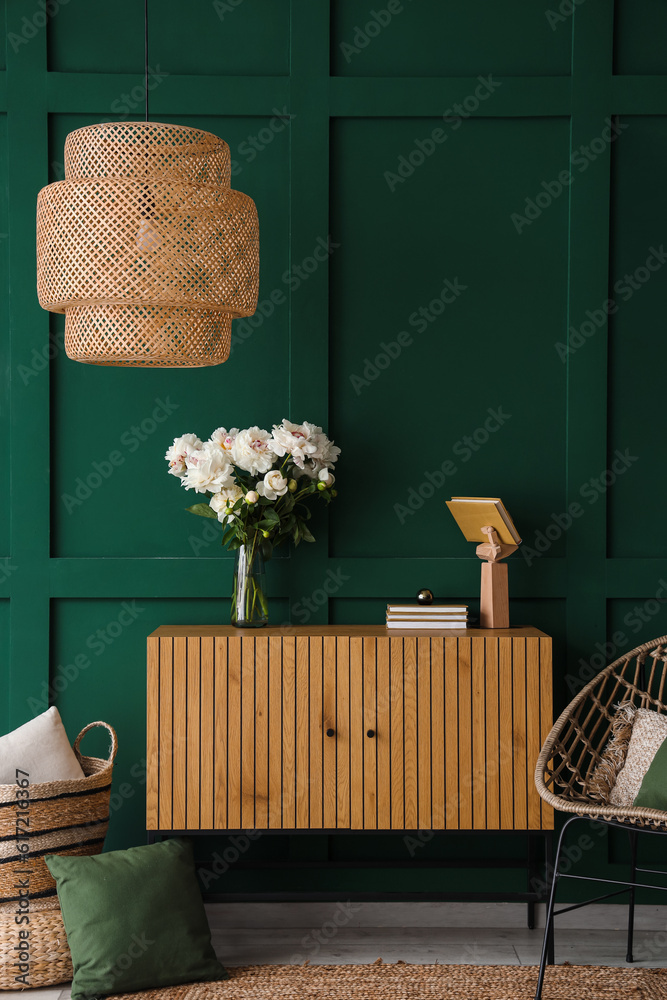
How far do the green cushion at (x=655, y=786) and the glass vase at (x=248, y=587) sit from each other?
4.15 feet

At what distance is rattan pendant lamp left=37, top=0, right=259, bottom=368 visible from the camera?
2.11 meters

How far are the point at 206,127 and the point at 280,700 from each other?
6.61 ft

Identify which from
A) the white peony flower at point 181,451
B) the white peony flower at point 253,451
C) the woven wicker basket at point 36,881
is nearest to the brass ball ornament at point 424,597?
the white peony flower at point 253,451

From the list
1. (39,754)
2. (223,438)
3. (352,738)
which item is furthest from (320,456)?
(39,754)

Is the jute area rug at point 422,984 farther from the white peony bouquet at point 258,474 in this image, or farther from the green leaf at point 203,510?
the green leaf at point 203,510

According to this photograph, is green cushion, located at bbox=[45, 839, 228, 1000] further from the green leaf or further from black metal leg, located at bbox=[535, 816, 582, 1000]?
the green leaf

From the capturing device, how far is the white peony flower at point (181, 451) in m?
2.79

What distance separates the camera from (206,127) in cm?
300

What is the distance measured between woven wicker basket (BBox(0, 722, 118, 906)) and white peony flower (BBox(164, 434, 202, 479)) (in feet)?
3.23

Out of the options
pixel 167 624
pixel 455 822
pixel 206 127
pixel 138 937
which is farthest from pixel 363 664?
pixel 206 127

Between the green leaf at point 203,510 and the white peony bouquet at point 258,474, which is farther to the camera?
the green leaf at point 203,510

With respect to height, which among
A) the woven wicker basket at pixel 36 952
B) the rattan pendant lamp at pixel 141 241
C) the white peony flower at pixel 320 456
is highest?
the rattan pendant lamp at pixel 141 241

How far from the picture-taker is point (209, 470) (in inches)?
107

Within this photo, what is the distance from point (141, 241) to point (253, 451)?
824mm
